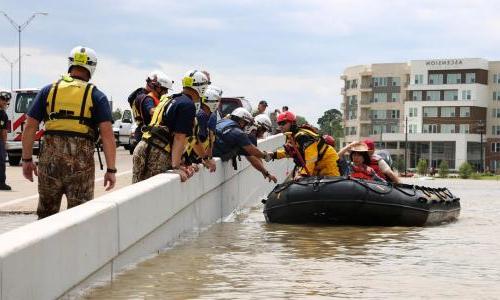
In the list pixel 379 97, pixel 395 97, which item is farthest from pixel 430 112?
pixel 379 97

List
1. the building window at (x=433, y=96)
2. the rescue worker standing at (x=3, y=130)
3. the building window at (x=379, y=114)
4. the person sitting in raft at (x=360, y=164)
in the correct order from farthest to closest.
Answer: the building window at (x=379, y=114) < the building window at (x=433, y=96) < the rescue worker standing at (x=3, y=130) < the person sitting in raft at (x=360, y=164)

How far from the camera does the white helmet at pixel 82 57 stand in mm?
9516

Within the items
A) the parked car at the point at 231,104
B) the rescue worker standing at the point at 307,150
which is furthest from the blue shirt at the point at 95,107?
the parked car at the point at 231,104

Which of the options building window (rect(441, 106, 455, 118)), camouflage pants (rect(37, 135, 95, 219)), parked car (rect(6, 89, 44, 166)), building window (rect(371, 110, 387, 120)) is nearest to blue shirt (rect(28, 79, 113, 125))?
camouflage pants (rect(37, 135, 95, 219))

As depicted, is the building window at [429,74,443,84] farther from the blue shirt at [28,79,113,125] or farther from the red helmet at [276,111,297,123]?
the blue shirt at [28,79,113,125]

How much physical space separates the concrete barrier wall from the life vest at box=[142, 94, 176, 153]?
51cm

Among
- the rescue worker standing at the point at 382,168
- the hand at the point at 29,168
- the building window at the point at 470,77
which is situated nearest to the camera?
the hand at the point at 29,168

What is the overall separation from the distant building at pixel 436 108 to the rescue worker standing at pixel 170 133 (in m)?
140

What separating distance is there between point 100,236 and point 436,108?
152928 mm

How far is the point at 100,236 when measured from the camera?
8.77m

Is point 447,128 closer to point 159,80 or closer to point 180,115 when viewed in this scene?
point 159,80

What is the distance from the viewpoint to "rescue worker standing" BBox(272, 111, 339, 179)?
57.1 ft

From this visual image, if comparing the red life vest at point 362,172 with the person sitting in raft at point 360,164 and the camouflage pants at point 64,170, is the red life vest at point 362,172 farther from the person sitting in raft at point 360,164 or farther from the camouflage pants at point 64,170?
the camouflage pants at point 64,170

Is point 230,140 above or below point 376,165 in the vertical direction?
above
